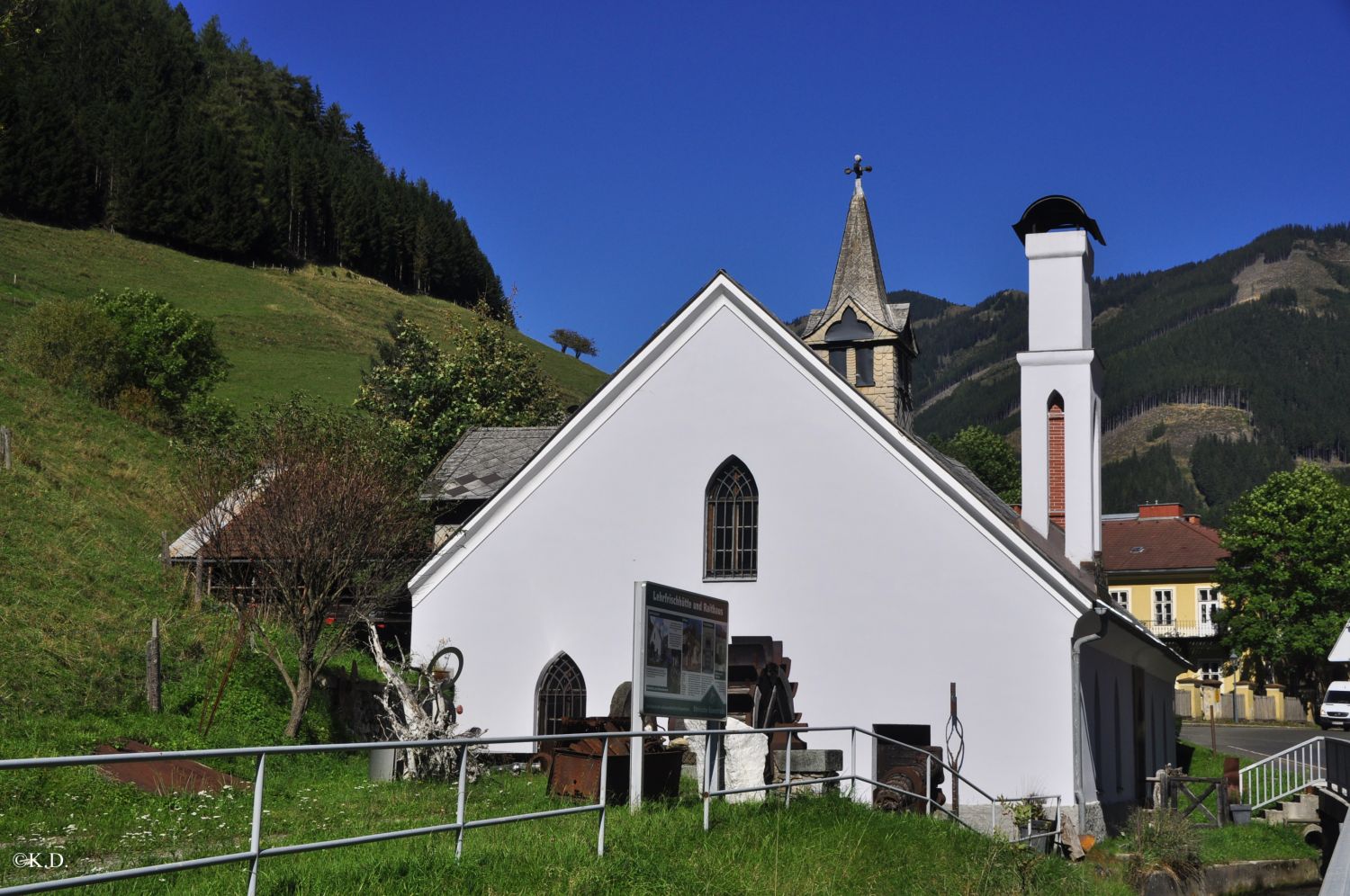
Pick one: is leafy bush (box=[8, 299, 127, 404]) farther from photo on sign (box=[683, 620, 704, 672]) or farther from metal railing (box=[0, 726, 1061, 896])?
metal railing (box=[0, 726, 1061, 896])

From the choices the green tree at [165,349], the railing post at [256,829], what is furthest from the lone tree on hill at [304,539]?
the green tree at [165,349]

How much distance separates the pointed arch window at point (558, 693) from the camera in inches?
941

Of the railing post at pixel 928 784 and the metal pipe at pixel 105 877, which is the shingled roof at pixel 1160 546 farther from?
the metal pipe at pixel 105 877

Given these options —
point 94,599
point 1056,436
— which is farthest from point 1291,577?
point 94,599

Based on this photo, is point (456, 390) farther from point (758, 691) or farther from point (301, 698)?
point (758, 691)

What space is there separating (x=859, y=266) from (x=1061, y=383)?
8.38 meters

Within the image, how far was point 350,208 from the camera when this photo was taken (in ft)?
397

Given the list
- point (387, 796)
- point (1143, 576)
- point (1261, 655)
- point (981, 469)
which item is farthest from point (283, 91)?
point (387, 796)

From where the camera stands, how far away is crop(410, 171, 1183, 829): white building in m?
21.0

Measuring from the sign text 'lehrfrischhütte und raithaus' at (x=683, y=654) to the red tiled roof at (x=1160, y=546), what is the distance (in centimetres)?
6443

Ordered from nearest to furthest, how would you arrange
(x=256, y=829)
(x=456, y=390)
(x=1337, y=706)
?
(x=256, y=829) < (x=1337, y=706) < (x=456, y=390)

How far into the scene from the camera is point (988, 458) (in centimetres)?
9356

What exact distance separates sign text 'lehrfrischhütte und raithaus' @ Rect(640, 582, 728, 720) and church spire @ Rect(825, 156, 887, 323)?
1561cm

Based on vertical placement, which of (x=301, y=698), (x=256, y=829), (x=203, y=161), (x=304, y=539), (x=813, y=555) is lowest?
(x=256, y=829)
